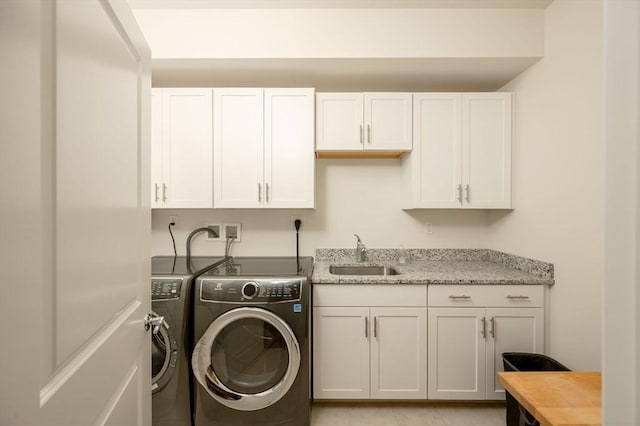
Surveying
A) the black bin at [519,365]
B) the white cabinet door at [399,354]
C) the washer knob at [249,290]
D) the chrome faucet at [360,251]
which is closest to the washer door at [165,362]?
the washer knob at [249,290]

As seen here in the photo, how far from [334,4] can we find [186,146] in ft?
4.69

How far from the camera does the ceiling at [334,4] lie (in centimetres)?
211

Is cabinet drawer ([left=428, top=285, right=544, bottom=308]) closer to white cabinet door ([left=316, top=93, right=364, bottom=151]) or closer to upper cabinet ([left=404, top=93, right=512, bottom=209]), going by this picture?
upper cabinet ([left=404, top=93, right=512, bottom=209])

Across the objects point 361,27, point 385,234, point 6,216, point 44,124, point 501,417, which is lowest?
point 501,417

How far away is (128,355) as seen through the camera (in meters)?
0.92

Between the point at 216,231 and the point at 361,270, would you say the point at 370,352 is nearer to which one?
the point at 361,270

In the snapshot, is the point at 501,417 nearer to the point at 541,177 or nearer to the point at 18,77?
the point at 541,177

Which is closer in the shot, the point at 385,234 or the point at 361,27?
the point at 361,27

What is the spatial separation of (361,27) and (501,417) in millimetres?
2747

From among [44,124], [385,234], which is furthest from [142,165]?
[385,234]

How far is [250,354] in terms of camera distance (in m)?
1.88

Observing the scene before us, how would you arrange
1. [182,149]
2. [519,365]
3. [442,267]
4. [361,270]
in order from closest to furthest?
[519,365]
[182,149]
[442,267]
[361,270]

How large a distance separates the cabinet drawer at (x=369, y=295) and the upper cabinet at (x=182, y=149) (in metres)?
1.09

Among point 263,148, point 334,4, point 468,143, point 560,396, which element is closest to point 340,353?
point 560,396
